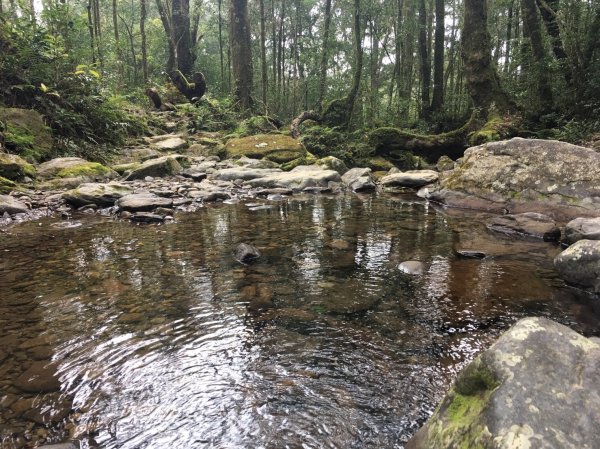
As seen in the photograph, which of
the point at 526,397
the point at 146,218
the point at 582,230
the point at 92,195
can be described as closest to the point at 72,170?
the point at 92,195

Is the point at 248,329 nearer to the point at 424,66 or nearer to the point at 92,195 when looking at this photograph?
the point at 92,195

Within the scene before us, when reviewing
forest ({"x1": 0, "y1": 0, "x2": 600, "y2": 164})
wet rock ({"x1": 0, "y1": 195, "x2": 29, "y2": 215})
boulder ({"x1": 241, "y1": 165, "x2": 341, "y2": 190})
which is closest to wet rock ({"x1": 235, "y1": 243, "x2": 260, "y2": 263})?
wet rock ({"x1": 0, "y1": 195, "x2": 29, "y2": 215})

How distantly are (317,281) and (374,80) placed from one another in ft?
79.9

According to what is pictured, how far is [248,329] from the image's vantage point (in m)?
3.35

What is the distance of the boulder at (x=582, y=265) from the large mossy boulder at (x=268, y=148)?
35.1 ft

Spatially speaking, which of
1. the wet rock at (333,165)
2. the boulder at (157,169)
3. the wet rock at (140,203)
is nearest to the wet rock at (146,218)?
the wet rock at (140,203)

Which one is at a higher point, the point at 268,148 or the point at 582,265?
the point at 268,148

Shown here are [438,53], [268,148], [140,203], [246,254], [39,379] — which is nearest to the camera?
[39,379]

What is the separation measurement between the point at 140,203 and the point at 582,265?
7042 mm

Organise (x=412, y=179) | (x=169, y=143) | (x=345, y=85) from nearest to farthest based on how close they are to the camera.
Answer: (x=412, y=179)
(x=169, y=143)
(x=345, y=85)

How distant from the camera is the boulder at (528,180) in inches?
285

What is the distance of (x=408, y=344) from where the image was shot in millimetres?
3092

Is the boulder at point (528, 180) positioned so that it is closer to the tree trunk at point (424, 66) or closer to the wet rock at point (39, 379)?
the wet rock at point (39, 379)

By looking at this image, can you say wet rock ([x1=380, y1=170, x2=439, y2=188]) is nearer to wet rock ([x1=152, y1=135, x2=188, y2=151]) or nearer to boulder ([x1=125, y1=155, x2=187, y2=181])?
boulder ([x1=125, y1=155, x2=187, y2=181])
